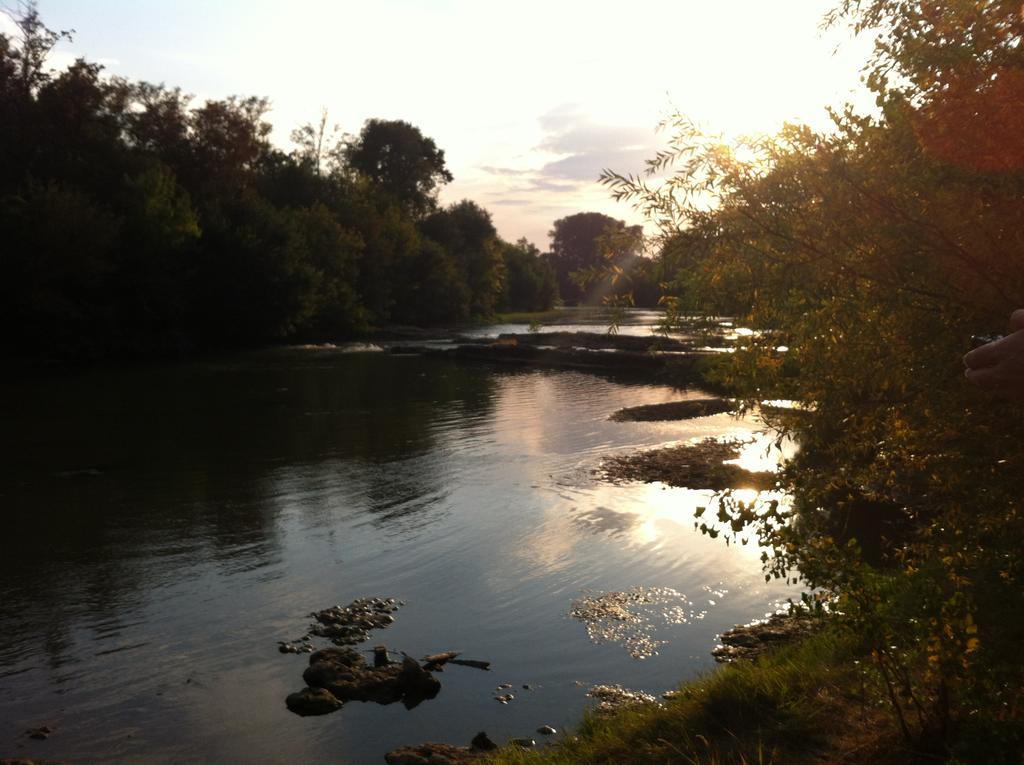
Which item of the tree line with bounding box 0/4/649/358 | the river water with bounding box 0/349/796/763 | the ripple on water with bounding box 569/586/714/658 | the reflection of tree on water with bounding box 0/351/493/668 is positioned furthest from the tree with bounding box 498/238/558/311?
the ripple on water with bounding box 569/586/714/658

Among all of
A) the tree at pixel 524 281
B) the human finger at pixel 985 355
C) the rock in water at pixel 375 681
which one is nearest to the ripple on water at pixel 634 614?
the rock in water at pixel 375 681

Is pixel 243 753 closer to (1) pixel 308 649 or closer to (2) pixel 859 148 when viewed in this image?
(1) pixel 308 649

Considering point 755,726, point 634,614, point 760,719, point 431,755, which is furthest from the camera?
point 634,614

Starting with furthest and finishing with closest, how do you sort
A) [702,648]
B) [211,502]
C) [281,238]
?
[281,238], [211,502], [702,648]

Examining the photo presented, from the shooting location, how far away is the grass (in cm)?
625

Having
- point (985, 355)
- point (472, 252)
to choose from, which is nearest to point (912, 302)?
point (985, 355)

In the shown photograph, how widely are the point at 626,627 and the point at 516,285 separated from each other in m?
131

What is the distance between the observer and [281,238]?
2753 inches

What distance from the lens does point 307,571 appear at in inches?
581

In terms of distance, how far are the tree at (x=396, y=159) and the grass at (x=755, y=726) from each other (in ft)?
367

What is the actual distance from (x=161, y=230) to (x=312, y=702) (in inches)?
2301

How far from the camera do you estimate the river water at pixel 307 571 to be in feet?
31.3

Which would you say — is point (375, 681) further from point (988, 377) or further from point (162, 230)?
point (162, 230)

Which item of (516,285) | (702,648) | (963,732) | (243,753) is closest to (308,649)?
(243,753)
